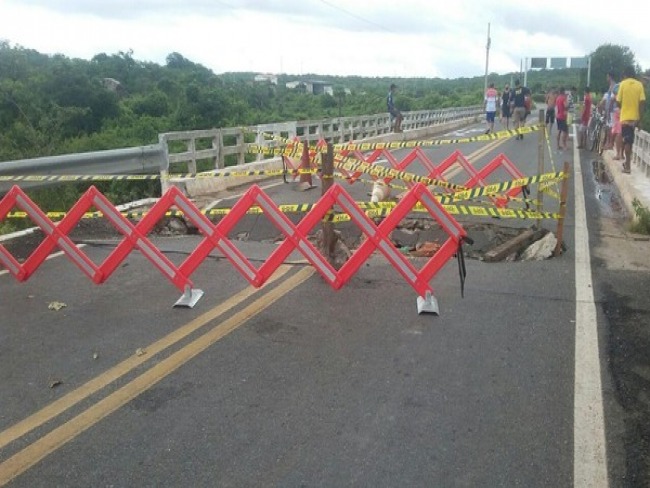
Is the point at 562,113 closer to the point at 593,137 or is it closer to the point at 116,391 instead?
the point at 593,137

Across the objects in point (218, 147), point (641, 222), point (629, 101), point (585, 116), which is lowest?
point (641, 222)

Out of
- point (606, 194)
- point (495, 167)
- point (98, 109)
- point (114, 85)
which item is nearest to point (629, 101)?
point (606, 194)

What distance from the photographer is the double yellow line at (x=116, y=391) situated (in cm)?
340

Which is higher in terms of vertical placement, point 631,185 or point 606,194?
point 631,185

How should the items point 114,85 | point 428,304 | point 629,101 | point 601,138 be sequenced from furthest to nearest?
point 114,85, point 601,138, point 629,101, point 428,304

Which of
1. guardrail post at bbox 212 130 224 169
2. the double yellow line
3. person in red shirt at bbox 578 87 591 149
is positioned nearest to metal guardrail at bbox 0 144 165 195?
guardrail post at bbox 212 130 224 169

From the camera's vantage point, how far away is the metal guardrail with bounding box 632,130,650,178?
12.0 meters

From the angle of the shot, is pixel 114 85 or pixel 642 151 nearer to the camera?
pixel 642 151

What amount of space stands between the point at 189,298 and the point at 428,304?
2.17m

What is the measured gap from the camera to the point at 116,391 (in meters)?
4.09

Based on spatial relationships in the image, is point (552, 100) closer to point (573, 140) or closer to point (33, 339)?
point (573, 140)

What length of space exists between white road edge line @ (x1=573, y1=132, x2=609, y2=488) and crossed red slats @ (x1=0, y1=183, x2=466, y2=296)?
1.28 m

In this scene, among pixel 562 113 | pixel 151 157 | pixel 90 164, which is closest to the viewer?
pixel 90 164

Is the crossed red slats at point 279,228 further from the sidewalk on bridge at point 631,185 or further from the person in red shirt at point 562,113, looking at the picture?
the person in red shirt at point 562,113
